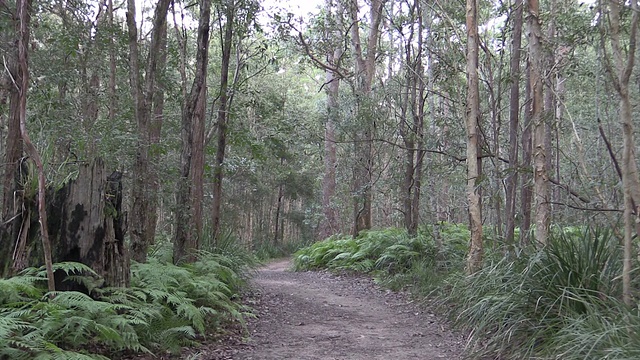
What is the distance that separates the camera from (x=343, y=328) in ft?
23.4

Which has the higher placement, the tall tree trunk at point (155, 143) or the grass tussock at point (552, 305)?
the tall tree trunk at point (155, 143)

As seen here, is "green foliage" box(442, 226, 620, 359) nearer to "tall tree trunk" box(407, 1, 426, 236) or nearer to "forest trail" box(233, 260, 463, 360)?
"forest trail" box(233, 260, 463, 360)

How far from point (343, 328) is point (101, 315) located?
3.49 meters

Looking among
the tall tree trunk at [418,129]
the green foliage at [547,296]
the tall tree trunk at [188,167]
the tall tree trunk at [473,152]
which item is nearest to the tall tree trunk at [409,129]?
the tall tree trunk at [418,129]

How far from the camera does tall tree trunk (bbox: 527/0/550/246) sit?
6078mm

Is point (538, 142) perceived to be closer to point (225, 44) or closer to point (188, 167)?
point (188, 167)

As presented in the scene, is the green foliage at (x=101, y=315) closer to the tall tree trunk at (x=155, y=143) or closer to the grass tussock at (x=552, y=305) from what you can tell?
the tall tree trunk at (x=155, y=143)

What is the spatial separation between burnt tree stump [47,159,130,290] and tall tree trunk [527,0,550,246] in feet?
15.2

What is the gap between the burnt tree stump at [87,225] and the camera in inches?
202

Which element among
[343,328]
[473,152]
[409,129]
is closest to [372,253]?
[409,129]

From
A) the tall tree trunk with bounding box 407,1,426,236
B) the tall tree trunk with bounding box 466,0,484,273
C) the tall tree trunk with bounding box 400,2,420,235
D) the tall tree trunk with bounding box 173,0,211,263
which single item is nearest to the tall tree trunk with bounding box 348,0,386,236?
the tall tree trunk with bounding box 400,2,420,235

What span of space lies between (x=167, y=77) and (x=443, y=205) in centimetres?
1197

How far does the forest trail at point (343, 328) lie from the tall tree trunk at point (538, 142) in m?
1.71

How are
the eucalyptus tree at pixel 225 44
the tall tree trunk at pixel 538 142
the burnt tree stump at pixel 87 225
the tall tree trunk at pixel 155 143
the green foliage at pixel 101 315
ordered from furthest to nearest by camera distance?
the eucalyptus tree at pixel 225 44 < the tall tree trunk at pixel 155 143 < the tall tree trunk at pixel 538 142 < the burnt tree stump at pixel 87 225 < the green foliage at pixel 101 315
